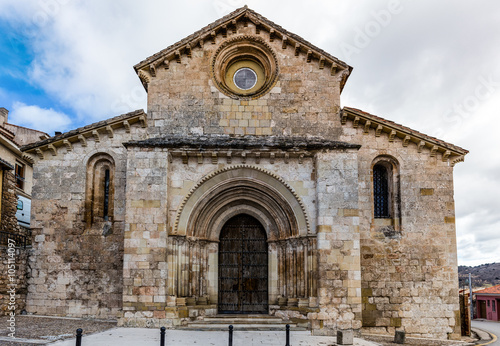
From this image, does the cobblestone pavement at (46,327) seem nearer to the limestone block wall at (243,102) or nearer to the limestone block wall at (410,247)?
the limestone block wall at (243,102)

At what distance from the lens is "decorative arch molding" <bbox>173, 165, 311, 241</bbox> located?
52.1 ft

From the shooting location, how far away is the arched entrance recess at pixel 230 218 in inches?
616

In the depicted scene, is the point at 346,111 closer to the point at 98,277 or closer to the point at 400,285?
the point at 400,285

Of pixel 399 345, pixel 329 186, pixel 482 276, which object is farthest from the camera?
pixel 482 276

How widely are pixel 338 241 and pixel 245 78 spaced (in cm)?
677

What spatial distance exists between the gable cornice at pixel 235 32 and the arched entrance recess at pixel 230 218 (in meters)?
4.40

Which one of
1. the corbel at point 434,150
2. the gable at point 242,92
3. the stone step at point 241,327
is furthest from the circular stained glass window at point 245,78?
the stone step at point 241,327

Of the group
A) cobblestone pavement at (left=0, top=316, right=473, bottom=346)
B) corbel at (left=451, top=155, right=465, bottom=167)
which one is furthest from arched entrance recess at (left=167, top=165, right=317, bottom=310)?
corbel at (left=451, top=155, right=465, bottom=167)

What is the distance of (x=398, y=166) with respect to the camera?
17219 millimetres

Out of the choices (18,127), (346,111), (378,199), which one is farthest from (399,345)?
(18,127)

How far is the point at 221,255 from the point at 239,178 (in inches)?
118

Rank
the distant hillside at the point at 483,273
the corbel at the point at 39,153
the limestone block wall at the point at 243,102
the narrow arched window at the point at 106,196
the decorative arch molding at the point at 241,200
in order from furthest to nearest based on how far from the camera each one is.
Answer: the distant hillside at the point at 483,273 < the narrow arched window at the point at 106,196 < the corbel at the point at 39,153 < the limestone block wall at the point at 243,102 < the decorative arch molding at the point at 241,200

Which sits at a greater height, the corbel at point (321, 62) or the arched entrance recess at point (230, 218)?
the corbel at point (321, 62)

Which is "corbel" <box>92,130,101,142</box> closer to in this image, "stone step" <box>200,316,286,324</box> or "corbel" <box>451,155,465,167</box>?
"stone step" <box>200,316,286,324</box>
